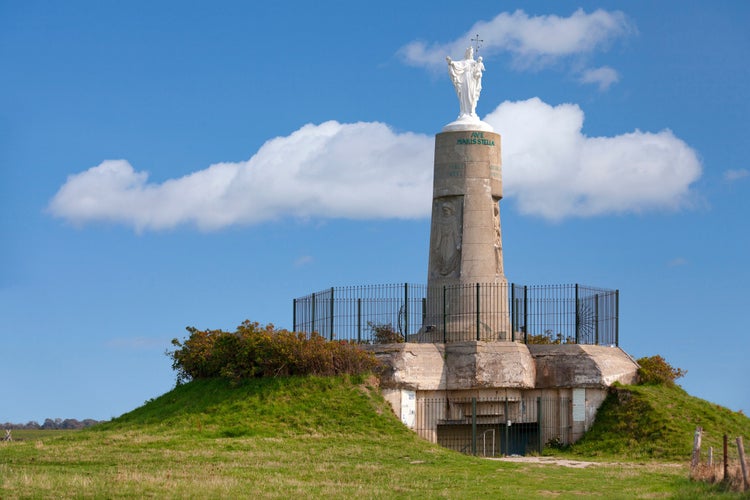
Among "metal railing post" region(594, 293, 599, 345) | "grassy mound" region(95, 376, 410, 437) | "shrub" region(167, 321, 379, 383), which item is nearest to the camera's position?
"grassy mound" region(95, 376, 410, 437)

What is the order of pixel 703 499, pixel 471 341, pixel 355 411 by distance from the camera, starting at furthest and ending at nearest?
1. pixel 471 341
2. pixel 355 411
3. pixel 703 499

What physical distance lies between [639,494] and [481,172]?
1465cm

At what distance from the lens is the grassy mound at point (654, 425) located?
102ft

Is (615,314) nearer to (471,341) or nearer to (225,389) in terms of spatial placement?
(471,341)

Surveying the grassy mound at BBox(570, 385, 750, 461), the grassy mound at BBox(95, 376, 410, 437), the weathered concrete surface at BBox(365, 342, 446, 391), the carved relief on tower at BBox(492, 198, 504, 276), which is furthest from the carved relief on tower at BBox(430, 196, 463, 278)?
the grassy mound at BBox(570, 385, 750, 461)

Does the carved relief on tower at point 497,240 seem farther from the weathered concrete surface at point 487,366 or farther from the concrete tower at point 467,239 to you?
the weathered concrete surface at point 487,366

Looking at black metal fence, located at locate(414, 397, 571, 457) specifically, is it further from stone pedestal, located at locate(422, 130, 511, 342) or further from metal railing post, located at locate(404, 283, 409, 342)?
metal railing post, located at locate(404, 283, 409, 342)

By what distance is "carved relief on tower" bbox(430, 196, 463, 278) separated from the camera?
3566 centimetres

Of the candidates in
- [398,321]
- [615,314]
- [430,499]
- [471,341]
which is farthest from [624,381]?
[430,499]

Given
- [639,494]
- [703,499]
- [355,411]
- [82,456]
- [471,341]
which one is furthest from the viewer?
[471,341]

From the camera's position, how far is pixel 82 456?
2791 centimetres

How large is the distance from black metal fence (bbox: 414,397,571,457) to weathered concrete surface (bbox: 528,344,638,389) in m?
0.69

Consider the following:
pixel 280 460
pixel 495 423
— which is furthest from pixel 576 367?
pixel 280 460

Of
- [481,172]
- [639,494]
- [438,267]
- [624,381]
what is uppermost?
[481,172]
